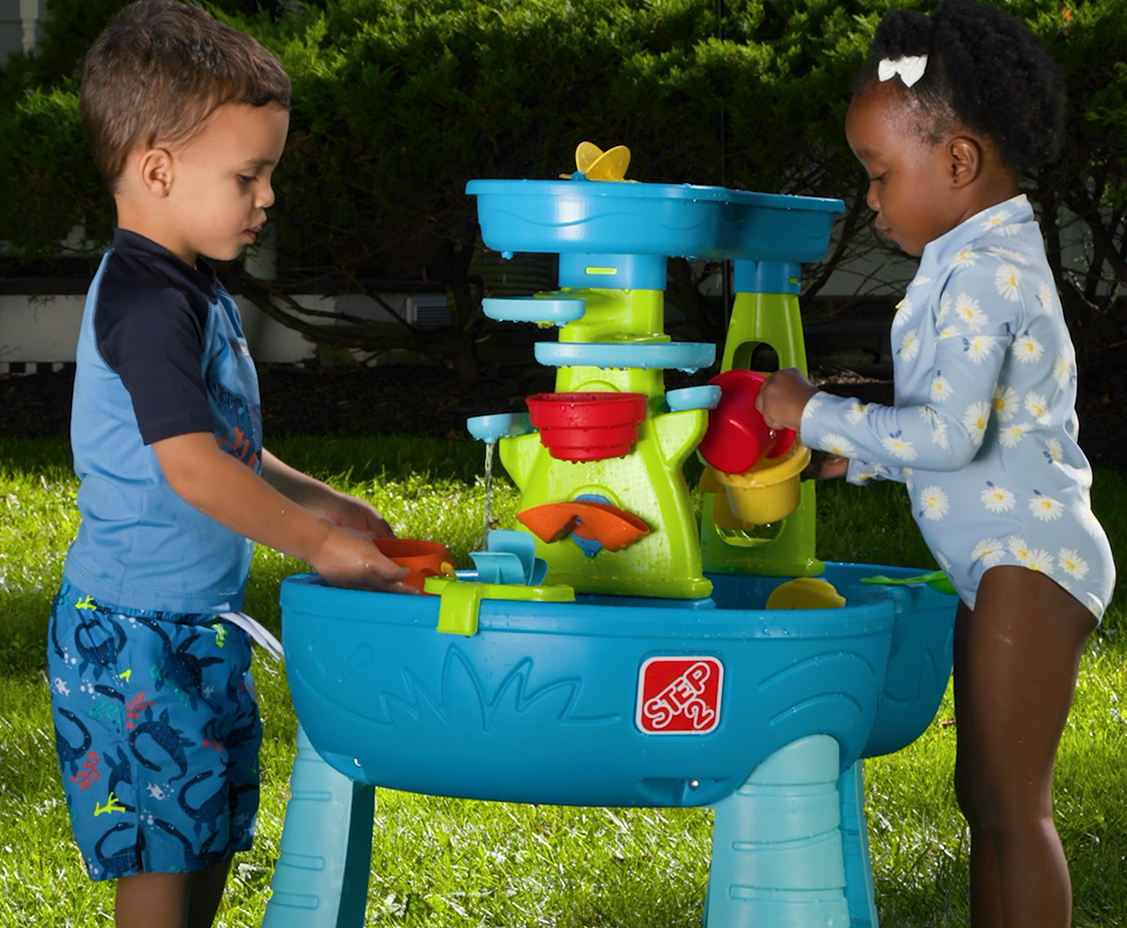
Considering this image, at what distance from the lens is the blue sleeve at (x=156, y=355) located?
1.68 m

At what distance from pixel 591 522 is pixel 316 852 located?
0.51 metres

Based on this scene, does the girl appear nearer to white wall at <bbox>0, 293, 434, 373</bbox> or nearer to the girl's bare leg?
the girl's bare leg

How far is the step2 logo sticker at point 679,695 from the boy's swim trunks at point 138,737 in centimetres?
55

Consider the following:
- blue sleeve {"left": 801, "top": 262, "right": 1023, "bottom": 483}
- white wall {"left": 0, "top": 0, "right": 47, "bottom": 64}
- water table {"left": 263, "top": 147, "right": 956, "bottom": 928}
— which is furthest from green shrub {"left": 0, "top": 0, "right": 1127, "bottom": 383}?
blue sleeve {"left": 801, "top": 262, "right": 1023, "bottom": 483}

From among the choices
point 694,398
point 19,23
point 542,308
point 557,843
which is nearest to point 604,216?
point 542,308

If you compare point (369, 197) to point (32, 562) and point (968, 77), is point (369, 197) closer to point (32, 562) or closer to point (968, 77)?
point (32, 562)

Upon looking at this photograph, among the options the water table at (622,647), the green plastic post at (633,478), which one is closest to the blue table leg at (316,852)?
the water table at (622,647)

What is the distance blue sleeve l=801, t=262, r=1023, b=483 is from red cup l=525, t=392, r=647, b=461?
0.21 meters

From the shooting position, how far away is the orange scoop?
1.83 metres

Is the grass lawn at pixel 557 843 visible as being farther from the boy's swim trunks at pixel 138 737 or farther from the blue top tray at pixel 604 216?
the blue top tray at pixel 604 216

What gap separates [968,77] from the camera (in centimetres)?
181

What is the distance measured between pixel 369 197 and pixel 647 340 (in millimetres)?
4332

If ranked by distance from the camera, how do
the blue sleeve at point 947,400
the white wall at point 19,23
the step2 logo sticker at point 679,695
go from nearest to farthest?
the step2 logo sticker at point 679,695 < the blue sleeve at point 947,400 < the white wall at point 19,23

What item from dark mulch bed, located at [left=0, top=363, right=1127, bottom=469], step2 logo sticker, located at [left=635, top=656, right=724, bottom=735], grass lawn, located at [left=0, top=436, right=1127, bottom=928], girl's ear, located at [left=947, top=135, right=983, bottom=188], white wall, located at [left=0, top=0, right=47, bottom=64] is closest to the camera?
step2 logo sticker, located at [left=635, top=656, right=724, bottom=735]
